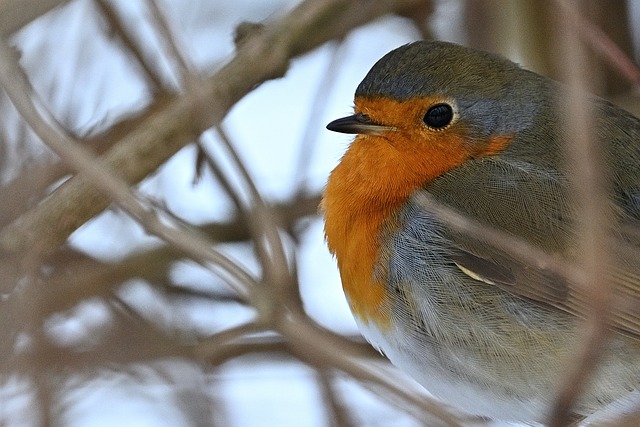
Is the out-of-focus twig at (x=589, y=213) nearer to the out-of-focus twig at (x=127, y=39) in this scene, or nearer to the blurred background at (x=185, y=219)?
the blurred background at (x=185, y=219)

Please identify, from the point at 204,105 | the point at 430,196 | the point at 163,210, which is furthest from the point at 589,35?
the point at 163,210

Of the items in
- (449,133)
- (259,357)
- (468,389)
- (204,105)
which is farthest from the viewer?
(259,357)

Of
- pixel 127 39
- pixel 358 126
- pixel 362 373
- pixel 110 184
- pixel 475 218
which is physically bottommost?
pixel 362 373

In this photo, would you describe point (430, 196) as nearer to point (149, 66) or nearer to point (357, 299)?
point (357, 299)

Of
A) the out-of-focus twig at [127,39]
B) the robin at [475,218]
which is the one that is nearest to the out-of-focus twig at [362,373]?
the robin at [475,218]

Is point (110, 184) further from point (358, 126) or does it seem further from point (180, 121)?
point (358, 126)

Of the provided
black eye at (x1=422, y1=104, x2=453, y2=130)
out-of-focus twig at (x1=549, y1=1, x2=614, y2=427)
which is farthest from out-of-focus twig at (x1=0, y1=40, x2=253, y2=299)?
black eye at (x1=422, y1=104, x2=453, y2=130)

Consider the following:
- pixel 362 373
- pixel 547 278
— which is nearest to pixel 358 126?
pixel 547 278
